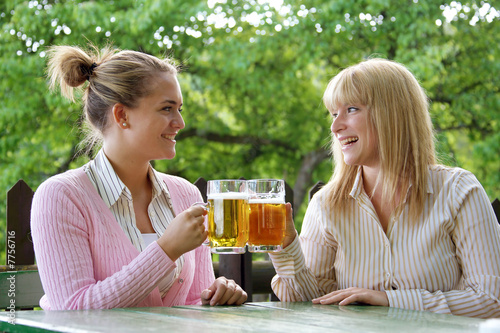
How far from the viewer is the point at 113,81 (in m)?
2.50

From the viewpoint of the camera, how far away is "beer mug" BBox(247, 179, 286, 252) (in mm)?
2020

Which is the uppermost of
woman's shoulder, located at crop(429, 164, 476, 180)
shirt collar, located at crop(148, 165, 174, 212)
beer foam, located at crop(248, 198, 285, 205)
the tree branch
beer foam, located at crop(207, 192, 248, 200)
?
the tree branch

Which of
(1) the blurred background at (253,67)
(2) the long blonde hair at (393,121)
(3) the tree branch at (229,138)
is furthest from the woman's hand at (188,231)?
(3) the tree branch at (229,138)

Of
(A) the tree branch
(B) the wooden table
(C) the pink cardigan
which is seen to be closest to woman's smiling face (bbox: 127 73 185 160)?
(C) the pink cardigan

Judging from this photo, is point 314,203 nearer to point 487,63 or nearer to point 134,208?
point 134,208

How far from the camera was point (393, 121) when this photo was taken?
2482 mm

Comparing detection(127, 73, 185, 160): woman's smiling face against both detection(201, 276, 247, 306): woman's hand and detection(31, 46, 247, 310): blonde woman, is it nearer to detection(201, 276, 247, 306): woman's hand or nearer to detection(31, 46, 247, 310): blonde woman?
detection(31, 46, 247, 310): blonde woman

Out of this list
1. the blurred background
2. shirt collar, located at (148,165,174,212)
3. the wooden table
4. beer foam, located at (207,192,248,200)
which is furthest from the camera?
the blurred background

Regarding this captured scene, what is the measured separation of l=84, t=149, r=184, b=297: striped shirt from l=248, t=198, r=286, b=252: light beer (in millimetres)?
485

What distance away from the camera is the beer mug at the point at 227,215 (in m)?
1.93

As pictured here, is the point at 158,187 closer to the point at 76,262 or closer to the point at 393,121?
the point at 76,262

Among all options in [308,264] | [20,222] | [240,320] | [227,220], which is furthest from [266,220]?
[20,222]

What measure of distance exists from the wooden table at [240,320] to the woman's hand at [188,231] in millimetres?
209

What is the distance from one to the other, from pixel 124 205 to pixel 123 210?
0.02 m
